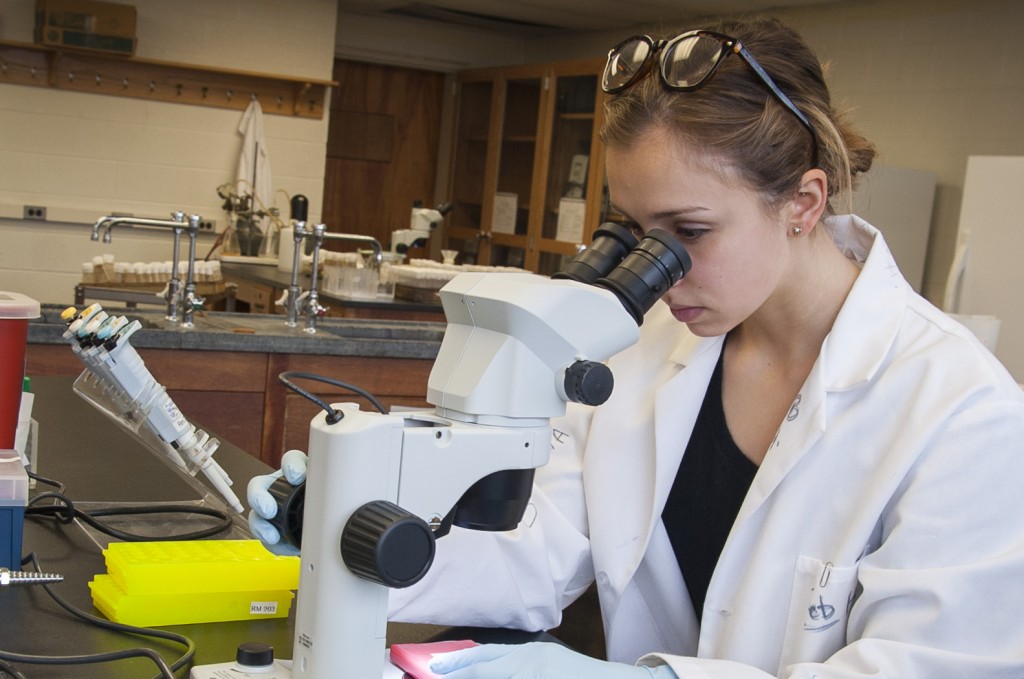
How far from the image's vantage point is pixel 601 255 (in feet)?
3.38

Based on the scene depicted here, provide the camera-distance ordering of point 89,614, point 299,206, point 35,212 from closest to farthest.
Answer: point 89,614 < point 299,206 < point 35,212

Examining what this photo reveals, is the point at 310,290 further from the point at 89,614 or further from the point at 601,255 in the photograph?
the point at 601,255

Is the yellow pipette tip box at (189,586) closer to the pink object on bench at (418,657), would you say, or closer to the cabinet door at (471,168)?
the pink object on bench at (418,657)

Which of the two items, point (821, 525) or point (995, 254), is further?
point (995, 254)

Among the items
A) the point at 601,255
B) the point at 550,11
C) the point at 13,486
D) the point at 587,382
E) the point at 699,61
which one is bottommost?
the point at 13,486

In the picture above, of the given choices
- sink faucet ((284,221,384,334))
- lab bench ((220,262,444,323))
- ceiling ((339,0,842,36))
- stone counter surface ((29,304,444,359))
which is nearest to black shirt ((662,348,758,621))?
stone counter surface ((29,304,444,359))

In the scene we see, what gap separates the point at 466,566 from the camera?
129 cm

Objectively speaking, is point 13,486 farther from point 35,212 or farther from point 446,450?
point 35,212

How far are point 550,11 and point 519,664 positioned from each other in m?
6.16

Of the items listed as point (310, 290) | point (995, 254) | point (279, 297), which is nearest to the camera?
point (310, 290)

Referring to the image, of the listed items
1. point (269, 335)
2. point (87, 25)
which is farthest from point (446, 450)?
point (87, 25)

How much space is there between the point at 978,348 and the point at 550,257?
5657mm

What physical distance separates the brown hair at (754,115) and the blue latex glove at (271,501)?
0.57m

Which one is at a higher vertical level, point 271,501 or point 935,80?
point 935,80
